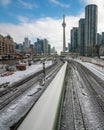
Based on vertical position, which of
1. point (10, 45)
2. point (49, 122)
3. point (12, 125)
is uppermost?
point (10, 45)

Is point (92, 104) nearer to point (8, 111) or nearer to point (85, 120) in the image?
point (85, 120)

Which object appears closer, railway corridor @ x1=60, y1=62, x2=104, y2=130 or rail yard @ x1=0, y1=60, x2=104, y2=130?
rail yard @ x1=0, y1=60, x2=104, y2=130

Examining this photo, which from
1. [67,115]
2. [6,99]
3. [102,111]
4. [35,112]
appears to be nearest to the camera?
[35,112]

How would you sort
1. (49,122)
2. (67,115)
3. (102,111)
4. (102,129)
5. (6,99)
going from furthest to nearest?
(6,99) → (102,111) → (67,115) → (102,129) → (49,122)

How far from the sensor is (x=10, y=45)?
484 ft

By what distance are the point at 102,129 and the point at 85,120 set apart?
1.56 meters

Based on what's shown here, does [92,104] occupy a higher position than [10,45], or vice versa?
[10,45]

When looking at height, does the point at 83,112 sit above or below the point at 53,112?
below

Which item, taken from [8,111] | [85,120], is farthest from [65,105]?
[8,111]

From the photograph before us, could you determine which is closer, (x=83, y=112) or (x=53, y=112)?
(x=53, y=112)

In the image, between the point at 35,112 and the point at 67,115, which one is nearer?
the point at 35,112

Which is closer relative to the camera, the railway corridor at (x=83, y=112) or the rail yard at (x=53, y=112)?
the rail yard at (x=53, y=112)

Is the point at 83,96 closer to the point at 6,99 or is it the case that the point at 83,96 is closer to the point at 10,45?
the point at 6,99

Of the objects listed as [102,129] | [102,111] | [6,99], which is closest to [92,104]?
[102,111]
